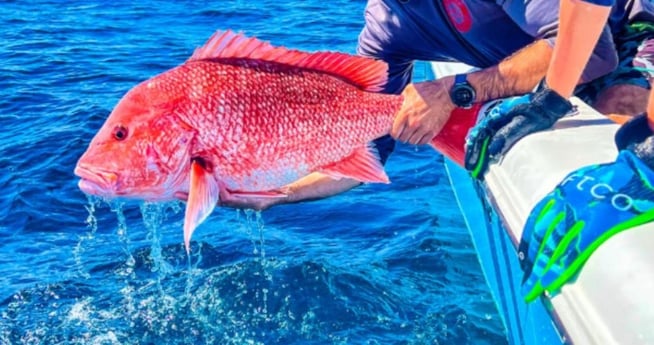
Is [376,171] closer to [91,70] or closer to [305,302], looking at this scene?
[305,302]

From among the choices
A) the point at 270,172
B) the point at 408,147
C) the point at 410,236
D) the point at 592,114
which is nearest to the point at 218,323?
the point at 410,236

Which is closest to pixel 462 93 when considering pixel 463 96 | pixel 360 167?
pixel 463 96

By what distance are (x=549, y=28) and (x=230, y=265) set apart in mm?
2737

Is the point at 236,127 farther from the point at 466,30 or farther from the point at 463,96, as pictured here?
the point at 466,30

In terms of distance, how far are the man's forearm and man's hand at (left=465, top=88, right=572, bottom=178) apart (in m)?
0.10

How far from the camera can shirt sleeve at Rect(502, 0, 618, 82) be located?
330 cm

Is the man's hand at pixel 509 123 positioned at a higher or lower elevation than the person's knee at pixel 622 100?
higher

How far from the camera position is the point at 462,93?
3312 millimetres

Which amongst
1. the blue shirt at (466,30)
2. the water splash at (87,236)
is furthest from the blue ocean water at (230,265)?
the blue shirt at (466,30)

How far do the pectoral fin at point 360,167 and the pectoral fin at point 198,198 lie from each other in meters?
0.47

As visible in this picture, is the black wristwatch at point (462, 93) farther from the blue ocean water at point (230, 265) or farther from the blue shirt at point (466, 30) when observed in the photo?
the blue ocean water at point (230, 265)

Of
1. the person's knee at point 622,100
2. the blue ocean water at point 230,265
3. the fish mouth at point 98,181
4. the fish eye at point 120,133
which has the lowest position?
the blue ocean water at point 230,265

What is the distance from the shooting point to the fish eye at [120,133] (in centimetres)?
265

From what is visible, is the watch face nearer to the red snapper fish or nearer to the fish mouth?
the red snapper fish
